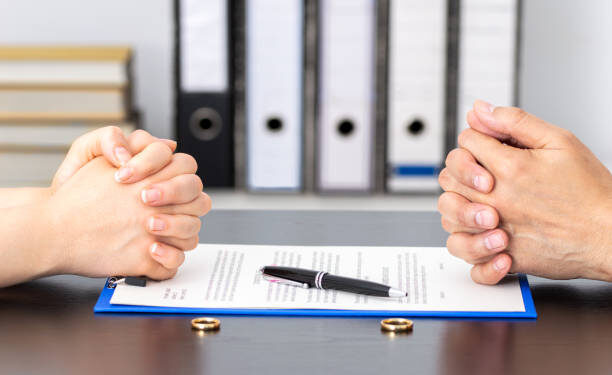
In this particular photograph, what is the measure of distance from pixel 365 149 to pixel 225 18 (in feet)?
1.67

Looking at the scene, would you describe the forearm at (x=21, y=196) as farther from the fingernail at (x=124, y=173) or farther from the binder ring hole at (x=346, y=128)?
the binder ring hole at (x=346, y=128)

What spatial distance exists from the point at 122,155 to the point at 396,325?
0.93ft

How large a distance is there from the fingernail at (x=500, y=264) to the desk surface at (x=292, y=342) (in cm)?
4

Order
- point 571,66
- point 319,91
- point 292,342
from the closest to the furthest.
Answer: point 292,342 → point 319,91 → point 571,66

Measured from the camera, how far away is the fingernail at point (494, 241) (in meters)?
0.71

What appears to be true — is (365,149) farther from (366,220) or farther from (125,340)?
(125,340)

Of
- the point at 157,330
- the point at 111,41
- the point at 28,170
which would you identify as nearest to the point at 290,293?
the point at 157,330

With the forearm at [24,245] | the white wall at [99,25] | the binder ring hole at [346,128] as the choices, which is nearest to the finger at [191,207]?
the forearm at [24,245]

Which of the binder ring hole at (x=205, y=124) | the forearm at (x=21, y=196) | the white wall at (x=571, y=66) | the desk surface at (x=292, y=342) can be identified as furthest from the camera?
the white wall at (x=571, y=66)

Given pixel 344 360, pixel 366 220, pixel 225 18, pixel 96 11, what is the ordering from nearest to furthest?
1. pixel 344 360
2. pixel 366 220
3. pixel 225 18
4. pixel 96 11

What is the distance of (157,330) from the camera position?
635 mm

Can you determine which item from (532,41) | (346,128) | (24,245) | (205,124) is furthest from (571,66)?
(24,245)

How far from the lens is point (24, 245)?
2.34 ft

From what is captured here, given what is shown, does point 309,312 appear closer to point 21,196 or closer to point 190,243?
point 190,243
